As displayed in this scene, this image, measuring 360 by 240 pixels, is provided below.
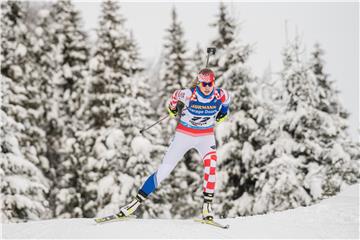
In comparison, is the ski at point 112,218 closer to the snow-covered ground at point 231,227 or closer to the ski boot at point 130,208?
the ski boot at point 130,208

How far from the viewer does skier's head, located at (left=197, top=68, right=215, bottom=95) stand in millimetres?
7690

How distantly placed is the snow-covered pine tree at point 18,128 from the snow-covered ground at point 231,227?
309 inches

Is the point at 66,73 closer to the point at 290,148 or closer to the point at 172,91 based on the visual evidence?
the point at 172,91

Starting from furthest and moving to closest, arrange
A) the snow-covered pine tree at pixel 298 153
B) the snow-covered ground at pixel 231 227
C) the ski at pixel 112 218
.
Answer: the snow-covered pine tree at pixel 298 153 < the ski at pixel 112 218 < the snow-covered ground at pixel 231 227

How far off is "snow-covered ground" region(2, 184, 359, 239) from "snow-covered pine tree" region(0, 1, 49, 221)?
7.85 m

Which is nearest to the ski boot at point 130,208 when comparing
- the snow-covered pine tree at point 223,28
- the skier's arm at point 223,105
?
the skier's arm at point 223,105

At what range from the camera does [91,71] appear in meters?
24.2

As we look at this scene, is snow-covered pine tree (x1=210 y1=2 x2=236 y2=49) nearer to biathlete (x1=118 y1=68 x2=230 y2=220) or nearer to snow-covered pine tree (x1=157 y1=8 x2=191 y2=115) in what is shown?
snow-covered pine tree (x1=157 y1=8 x2=191 y2=115)

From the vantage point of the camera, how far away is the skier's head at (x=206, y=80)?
769 centimetres

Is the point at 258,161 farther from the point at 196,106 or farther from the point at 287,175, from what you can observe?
the point at 196,106

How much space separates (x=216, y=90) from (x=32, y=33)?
77.8 feet

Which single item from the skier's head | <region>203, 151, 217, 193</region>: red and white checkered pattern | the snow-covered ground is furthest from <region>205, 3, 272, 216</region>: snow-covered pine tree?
the skier's head

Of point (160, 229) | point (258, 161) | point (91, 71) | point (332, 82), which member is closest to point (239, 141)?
point (258, 161)

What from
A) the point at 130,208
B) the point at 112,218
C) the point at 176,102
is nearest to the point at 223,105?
the point at 176,102
